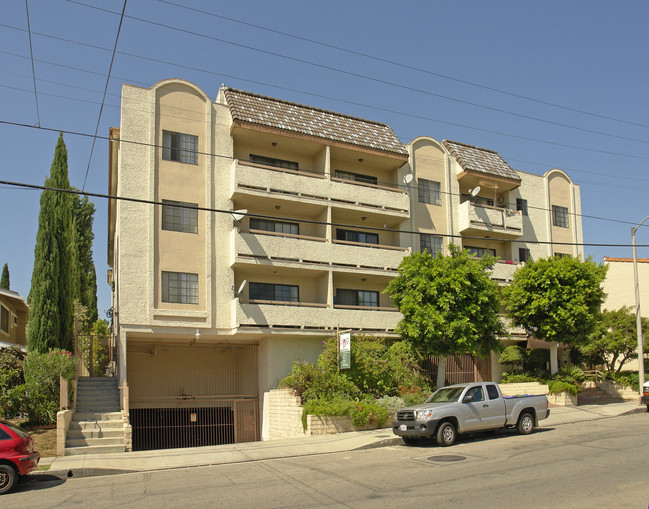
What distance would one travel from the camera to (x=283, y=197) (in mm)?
26406

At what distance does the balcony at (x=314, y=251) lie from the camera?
25109 millimetres

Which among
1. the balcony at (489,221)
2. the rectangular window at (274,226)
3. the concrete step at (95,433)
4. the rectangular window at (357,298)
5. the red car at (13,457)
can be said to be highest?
the balcony at (489,221)

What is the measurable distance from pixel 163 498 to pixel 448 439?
27.1ft

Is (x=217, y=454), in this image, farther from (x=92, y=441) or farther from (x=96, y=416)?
(x=96, y=416)

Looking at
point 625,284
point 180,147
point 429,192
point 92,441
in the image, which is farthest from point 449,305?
point 625,284

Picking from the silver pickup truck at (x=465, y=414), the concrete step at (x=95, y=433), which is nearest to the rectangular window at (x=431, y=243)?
the silver pickup truck at (x=465, y=414)

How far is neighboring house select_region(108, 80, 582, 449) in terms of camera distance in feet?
79.6

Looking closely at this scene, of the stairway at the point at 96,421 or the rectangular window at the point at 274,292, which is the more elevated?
the rectangular window at the point at 274,292

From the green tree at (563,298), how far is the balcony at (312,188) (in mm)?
6815

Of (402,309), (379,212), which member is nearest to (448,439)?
(402,309)

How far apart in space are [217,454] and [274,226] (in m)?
13.2

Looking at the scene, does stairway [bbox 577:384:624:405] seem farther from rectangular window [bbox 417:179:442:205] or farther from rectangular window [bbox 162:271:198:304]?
rectangular window [bbox 162:271:198:304]

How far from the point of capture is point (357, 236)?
30047 mm

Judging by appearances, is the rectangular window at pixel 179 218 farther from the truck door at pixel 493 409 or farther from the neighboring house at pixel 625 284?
the neighboring house at pixel 625 284
